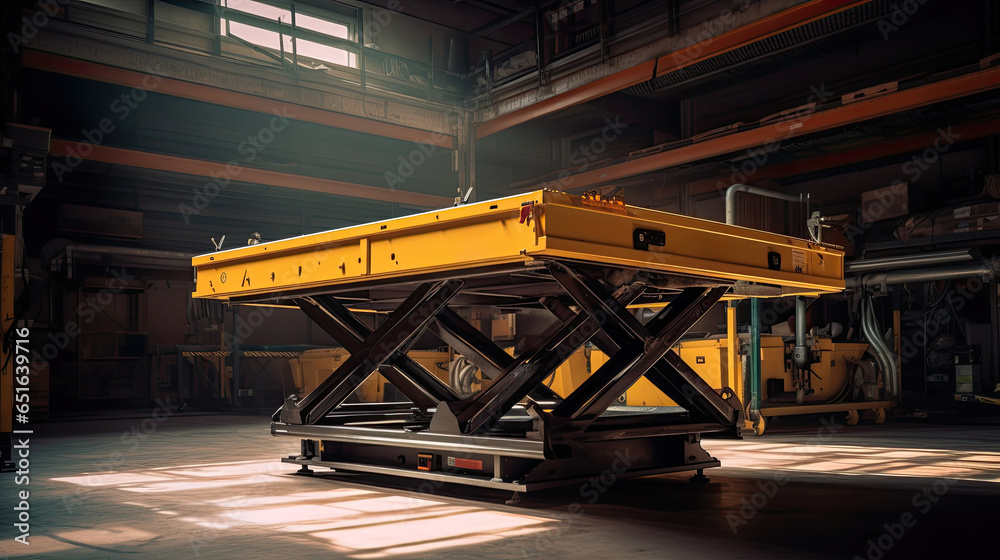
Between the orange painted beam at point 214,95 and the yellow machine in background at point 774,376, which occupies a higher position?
the orange painted beam at point 214,95

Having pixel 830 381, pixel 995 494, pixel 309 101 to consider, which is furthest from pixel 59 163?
pixel 995 494

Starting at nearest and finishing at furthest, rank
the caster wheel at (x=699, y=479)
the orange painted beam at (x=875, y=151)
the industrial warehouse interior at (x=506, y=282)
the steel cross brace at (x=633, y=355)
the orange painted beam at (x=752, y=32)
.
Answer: the industrial warehouse interior at (x=506, y=282) < the steel cross brace at (x=633, y=355) < the caster wheel at (x=699, y=479) < the orange painted beam at (x=752, y=32) < the orange painted beam at (x=875, y=151)

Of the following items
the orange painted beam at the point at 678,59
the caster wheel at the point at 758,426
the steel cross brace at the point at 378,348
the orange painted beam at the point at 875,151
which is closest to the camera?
the steel cross brace at the point at 378,348

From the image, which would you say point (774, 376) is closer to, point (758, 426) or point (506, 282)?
point (758, 426)

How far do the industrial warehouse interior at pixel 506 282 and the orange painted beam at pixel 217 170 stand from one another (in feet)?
0.24

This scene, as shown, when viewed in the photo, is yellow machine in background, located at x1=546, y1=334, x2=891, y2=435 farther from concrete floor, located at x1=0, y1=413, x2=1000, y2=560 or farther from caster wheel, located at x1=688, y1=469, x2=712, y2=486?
caster wheel, located at x1=688, y1=469, x2=712, y2=486

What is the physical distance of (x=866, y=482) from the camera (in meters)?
4.33

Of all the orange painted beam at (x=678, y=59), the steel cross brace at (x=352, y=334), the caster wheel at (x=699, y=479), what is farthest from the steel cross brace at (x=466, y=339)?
the orange painted beam at (x=678, y=59)

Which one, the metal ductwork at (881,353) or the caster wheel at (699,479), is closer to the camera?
the caster wheel at (699,479)

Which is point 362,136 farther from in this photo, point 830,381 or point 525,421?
point 525,421

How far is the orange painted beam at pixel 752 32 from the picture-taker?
870 centimetres

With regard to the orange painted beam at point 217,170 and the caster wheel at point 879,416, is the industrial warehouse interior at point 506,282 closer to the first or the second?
the orange painted beam at point 217,170

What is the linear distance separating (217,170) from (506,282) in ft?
27.3

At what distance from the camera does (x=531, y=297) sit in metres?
5.00
